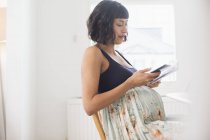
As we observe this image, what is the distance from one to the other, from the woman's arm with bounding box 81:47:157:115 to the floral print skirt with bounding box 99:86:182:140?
60 mm

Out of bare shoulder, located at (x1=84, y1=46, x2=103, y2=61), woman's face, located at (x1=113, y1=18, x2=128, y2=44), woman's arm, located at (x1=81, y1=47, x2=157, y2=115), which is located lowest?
woman's arm, located at (x1=81, y1=47, x2=157, y2=115)

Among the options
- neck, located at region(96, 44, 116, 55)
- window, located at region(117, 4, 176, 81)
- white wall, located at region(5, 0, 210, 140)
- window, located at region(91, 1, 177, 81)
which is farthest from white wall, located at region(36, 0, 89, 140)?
neck, located at region(96, 44, 116, 55)

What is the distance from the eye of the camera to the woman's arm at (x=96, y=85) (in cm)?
72

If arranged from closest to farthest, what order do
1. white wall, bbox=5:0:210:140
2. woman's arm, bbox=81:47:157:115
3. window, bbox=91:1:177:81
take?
woman's arm, bbox=81:47:157:115
white wall, bbox=5:0:210:140
window, bbox=91:1:177:81

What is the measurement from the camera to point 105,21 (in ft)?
2.62

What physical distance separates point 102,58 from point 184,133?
1.34 ft

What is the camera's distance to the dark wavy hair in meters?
0.80

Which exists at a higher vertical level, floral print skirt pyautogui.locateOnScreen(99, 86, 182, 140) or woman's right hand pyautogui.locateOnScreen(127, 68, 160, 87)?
woman's right hand pyautogui.locateOnScreen(127, 68, 160, 87)

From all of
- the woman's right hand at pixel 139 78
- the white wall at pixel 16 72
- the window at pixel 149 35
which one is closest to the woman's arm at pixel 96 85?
the woman's right hand at pixel 139 78

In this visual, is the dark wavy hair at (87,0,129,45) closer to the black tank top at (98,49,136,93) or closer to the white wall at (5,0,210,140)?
the black tank top at (98,49,136,93)

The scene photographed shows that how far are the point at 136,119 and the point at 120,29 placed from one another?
324 mm

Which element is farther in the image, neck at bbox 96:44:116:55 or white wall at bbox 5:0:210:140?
white wall at bbox 5:0:210:140

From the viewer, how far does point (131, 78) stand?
728 millimetres

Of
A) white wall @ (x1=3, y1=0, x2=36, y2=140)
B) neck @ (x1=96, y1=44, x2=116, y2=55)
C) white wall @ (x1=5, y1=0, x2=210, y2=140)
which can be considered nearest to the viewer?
neck @ (x1=96, y1=44, x2=116, y2=55)
